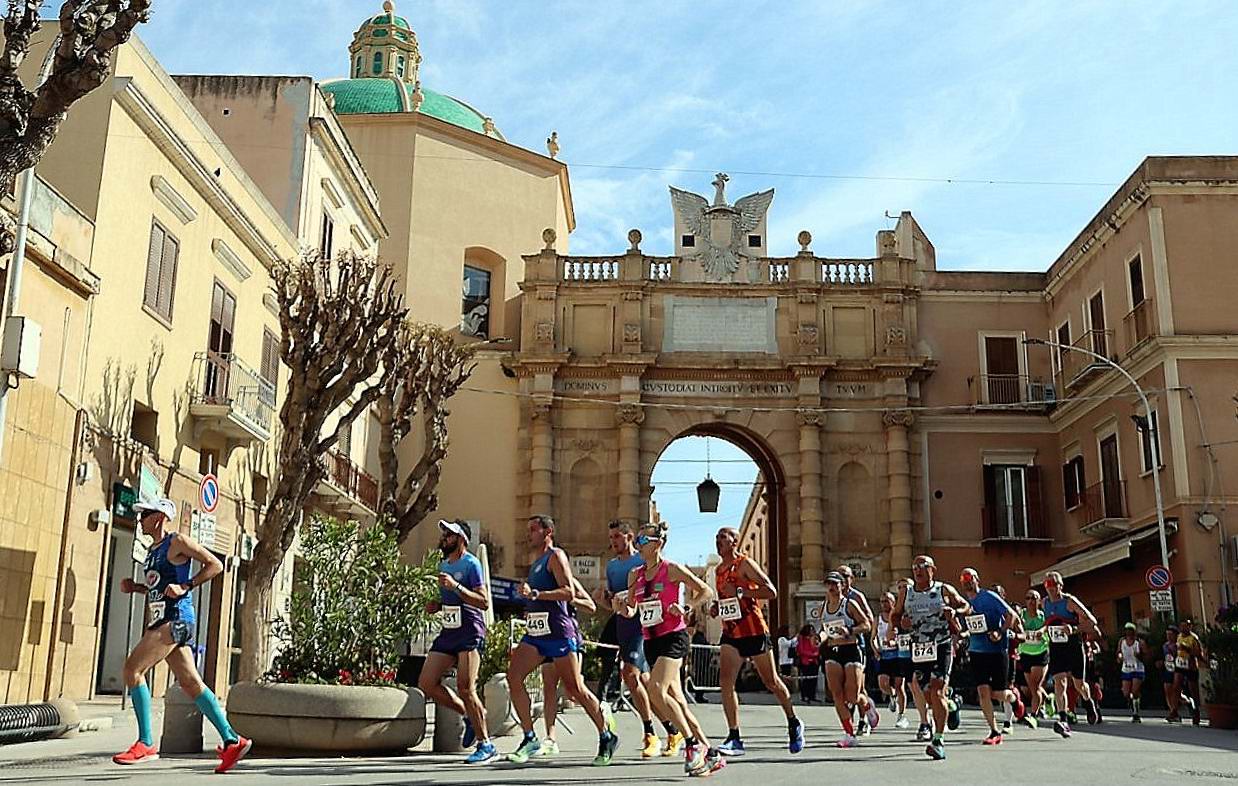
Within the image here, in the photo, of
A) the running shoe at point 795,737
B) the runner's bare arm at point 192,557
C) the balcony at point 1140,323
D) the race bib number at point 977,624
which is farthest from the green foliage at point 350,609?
the balcony at point 1140,323

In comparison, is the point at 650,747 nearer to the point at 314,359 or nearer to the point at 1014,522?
the point at 314,359

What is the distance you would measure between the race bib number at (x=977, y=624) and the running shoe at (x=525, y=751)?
5.15m

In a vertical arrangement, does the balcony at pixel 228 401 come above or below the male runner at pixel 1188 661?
above

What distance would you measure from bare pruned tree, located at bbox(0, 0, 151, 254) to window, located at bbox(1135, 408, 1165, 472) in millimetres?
23193

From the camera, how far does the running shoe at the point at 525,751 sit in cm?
1009

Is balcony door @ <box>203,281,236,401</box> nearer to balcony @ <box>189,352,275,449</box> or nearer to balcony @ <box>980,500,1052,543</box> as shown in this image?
balcony @ <box>189,352,275,449</box>

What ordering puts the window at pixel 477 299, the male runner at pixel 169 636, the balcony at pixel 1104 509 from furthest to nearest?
the window at pixel 477 299, the balcony at pixel 1104 509, the male runner at pixel 169 636

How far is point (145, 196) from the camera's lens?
18.8 m

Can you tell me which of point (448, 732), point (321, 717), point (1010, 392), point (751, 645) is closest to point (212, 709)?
point (321, 717)

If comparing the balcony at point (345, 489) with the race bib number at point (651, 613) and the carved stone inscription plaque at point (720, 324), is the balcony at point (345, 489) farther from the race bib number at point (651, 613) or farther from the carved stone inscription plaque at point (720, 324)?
the race bib number at point (651, 613)

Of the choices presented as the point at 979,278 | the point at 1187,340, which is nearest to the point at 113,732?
the point at 1187,340

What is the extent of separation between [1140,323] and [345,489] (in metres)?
18.4

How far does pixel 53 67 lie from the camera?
1005 cm

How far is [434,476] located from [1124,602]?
1650 cm
